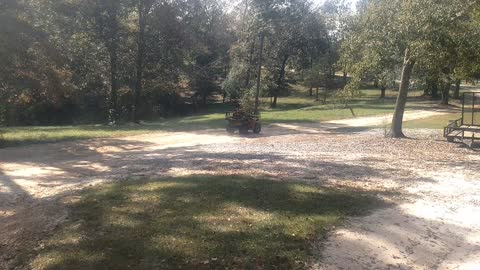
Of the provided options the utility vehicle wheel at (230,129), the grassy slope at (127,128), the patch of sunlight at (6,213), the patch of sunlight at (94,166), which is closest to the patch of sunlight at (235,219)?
the patch of sunlight at (6,213)

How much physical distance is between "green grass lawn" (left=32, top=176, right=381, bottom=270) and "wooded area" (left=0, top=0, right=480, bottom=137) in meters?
10.3

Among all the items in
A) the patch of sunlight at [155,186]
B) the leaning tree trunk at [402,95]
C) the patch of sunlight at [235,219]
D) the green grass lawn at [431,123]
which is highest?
the leaning tree trunk at [402,95]

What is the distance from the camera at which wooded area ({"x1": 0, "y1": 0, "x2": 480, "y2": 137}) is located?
1723cm

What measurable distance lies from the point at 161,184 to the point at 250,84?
112ft

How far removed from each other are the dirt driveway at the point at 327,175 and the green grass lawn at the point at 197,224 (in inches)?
18.0

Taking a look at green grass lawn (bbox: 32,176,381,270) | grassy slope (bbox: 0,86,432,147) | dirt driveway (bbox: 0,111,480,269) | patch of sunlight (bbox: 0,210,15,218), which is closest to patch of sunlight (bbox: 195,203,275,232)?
green grass lawn (bbox: 32,176,381,270)

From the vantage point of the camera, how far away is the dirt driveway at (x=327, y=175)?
719cm

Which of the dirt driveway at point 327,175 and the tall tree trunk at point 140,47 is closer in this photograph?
the dirt driveway at point 327,175

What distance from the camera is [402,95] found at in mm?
20641

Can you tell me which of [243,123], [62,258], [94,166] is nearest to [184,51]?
[243,123]

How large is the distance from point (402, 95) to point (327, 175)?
10.5 meters

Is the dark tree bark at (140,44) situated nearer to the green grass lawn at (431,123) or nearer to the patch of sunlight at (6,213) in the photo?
the green grass lawn at (431,123)

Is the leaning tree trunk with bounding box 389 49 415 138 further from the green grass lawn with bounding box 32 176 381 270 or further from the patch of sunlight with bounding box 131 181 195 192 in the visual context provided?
the patch of sunlight with bounding box 131 181 195 192

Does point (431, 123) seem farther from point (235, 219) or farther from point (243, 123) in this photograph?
point (235, 219)
